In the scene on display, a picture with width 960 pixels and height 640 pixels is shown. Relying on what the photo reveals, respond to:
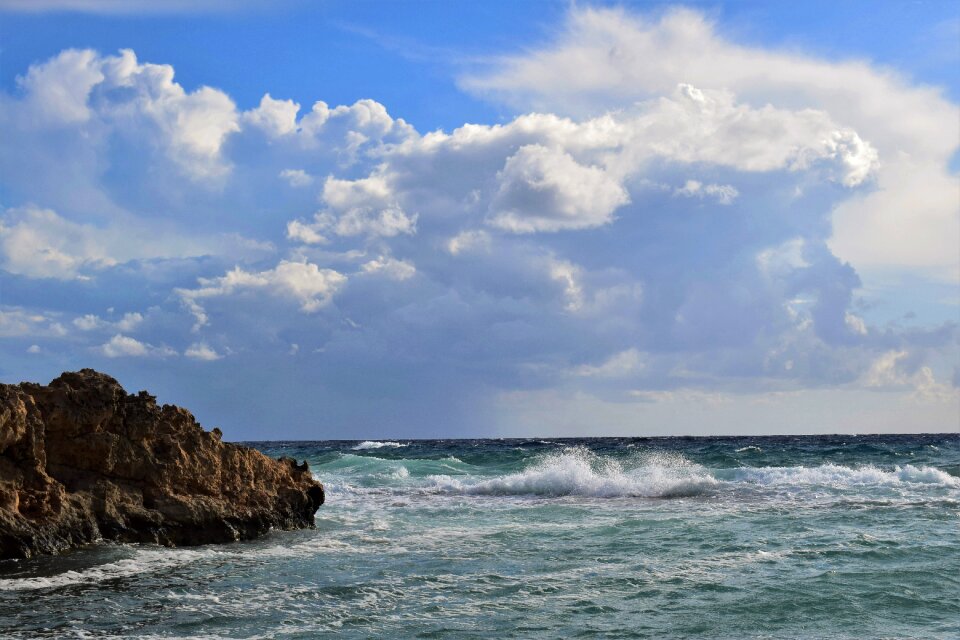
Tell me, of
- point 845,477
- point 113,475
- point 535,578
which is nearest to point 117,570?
point 113,475

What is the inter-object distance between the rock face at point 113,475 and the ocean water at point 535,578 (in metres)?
0.49

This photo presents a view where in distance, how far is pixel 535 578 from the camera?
11.5 m

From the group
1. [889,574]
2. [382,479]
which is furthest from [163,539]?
[382,479]

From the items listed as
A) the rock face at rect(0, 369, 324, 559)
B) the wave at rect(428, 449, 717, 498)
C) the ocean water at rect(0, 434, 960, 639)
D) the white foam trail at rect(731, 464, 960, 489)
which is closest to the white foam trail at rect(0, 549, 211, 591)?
the ocean water at rect(0, 434, 960, 639)

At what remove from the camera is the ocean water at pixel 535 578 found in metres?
9.13

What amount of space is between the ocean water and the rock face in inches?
19.2

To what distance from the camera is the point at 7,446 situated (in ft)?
40.7

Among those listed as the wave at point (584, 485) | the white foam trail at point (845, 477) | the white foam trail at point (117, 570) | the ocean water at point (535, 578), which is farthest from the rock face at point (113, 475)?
the white foam trail at point (845, 477)

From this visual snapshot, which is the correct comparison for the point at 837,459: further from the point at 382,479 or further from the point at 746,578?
the point at 746,578

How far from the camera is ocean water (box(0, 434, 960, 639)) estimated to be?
9133 millimetres

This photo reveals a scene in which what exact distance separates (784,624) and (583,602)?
2.22 metres

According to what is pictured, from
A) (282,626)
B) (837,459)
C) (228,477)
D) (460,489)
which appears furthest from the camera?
(837,459)

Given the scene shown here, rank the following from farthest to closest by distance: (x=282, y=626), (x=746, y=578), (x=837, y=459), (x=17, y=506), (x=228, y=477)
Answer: (x=837, y=459) < (x=228, y=477) < (x=17, y=506) < (x=746, y=578) < (x=282, y=626)

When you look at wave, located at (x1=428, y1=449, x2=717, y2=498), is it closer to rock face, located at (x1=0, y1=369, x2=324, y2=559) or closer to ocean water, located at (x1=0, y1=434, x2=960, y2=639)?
ocean water, located at (x1=0, y1=434, x2=960, y2=639)
